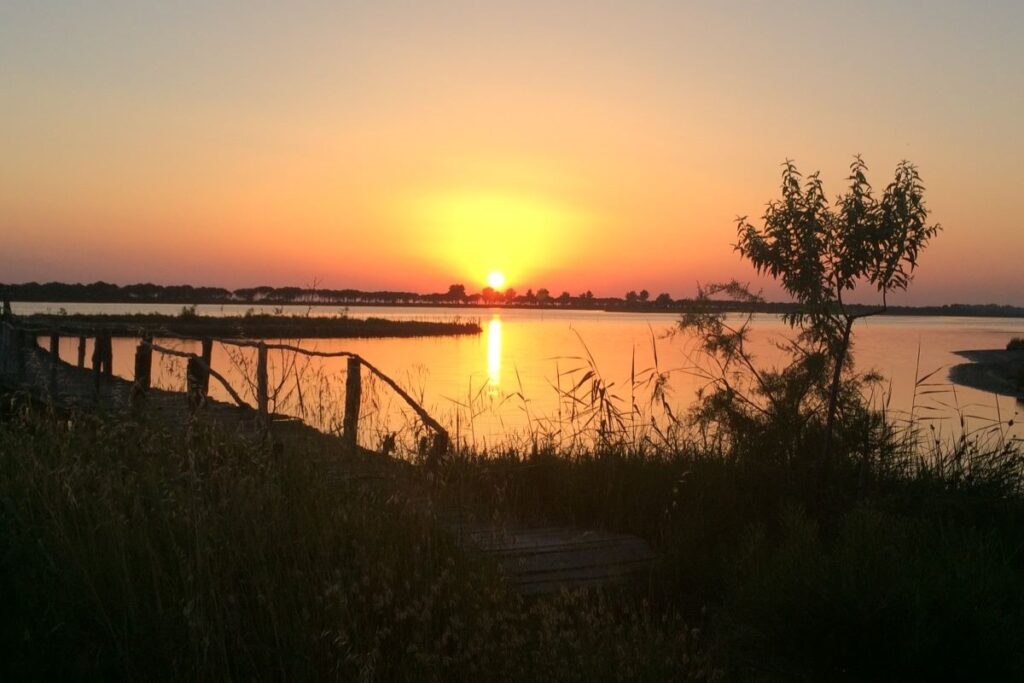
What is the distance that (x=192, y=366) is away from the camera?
45.4ft

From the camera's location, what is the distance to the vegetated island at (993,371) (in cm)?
3624

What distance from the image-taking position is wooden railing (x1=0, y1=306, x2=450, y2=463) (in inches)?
417

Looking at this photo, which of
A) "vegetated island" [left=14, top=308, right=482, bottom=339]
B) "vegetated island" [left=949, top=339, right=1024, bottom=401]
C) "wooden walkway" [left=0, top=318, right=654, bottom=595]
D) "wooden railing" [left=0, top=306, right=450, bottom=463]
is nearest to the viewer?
"wooden walkway" [left=0, top=318, right=654, bottom=595]

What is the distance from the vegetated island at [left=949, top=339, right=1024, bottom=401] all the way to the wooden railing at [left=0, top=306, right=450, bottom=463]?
2339 cm

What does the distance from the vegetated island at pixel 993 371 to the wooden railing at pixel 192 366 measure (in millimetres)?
23394

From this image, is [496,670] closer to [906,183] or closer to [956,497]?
[956,497]

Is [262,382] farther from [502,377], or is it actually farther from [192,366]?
[502,377]

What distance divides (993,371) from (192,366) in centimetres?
4042

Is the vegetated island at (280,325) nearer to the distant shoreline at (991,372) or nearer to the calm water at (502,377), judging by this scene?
the calm water at (502,377)

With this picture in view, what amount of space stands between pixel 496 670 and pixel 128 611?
218cm

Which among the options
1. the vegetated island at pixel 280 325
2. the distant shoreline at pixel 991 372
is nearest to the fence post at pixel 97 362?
the distant shoreline at pixel 991 372

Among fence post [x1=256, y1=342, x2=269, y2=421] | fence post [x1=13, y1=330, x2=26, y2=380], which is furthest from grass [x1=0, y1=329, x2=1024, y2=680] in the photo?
fence post [x1=13, y1=330, x2=26, y2=380]

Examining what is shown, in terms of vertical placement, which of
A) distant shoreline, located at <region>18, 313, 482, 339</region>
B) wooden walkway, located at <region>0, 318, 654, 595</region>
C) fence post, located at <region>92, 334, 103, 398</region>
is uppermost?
fence post, located at <region>92, 334, 103, 398</region>

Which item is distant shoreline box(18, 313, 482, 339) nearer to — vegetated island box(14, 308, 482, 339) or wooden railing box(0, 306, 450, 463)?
vegetated island box(14, 308, 482, 339)
